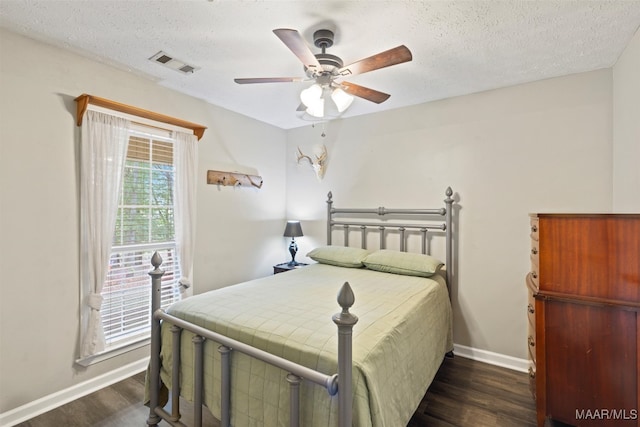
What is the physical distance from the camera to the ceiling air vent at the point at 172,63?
2.24 m

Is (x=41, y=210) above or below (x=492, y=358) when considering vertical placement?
above

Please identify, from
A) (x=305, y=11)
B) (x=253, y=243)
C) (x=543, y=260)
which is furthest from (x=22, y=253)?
(x=543, y=260)

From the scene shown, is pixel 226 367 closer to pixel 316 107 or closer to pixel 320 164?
pixel 316 107

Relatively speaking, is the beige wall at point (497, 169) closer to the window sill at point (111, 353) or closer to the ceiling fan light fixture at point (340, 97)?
the ceiling fan light fixture at point (340, 97)

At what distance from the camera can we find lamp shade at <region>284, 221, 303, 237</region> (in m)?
3.77

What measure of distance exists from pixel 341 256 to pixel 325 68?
190 cm

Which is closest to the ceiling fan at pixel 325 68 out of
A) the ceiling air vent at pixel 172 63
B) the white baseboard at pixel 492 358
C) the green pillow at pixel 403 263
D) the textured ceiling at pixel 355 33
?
the textured ceiling at pixel 355 33

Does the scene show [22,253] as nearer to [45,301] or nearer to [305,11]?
[45,301]

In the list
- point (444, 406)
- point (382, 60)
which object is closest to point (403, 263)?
point (444, 406)

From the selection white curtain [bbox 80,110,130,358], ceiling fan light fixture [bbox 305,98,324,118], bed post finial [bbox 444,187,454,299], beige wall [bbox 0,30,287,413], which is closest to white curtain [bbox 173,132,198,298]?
beige wall [bbox 0,30,287,413]

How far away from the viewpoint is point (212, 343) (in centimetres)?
167

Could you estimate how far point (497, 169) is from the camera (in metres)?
2.76

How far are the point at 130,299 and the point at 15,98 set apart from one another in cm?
165

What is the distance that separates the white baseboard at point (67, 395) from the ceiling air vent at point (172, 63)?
2.50m
